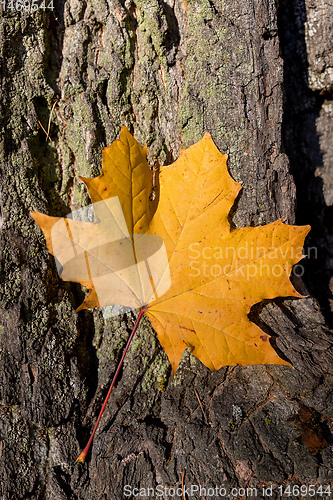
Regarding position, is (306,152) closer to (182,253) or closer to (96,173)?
(182,253)

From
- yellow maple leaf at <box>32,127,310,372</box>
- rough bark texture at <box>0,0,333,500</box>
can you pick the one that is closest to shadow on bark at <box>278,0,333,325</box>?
rough bark texture at <box>0,0,333,500</box>

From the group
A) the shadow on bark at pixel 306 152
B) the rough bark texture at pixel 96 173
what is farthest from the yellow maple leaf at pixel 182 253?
the shadow on bark at pixel 306 152

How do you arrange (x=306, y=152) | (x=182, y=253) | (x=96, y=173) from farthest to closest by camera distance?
(x=306, y=152) → (x=96, y=173) → (x=182, y=253)

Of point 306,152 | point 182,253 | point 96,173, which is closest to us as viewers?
point 182,253

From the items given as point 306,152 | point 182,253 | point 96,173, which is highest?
point 306,152

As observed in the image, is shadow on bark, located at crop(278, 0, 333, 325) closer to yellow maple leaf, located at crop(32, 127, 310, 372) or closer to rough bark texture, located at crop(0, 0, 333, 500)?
rough bark texture, located at crop(0, 0, 333, 500)

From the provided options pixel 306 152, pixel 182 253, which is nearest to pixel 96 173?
pixel 182 253

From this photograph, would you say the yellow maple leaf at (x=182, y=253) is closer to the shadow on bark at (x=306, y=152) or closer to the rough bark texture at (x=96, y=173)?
the rough bark texture at (x=96, y=173)
